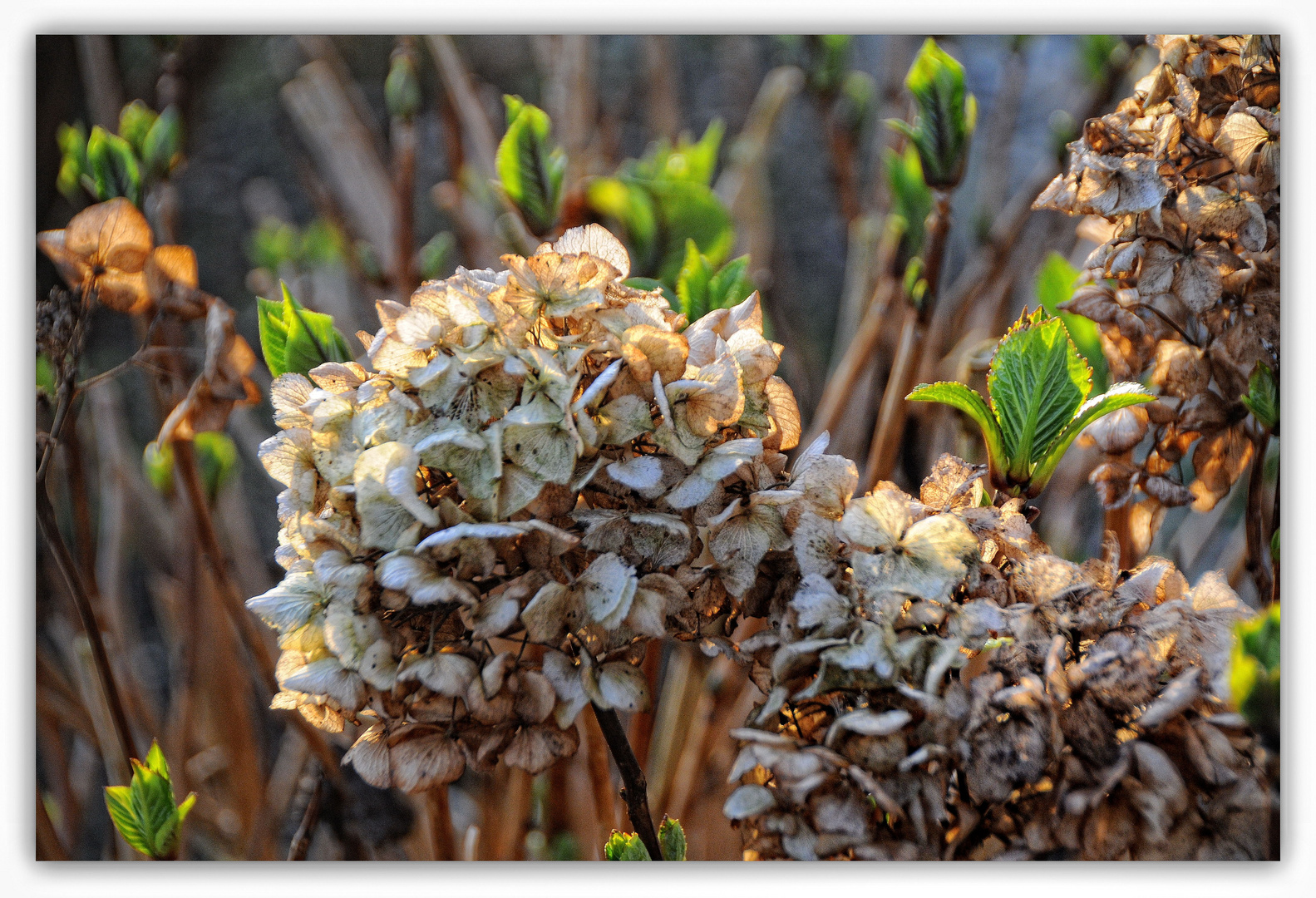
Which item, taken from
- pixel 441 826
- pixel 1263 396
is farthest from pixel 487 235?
pixel 1263 396

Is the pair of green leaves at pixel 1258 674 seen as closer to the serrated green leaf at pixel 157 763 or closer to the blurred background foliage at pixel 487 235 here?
the blurred background foliage at pixel 487 235

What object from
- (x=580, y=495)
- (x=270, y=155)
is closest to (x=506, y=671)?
(x=580, y=495)

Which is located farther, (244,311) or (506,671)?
(244,311)

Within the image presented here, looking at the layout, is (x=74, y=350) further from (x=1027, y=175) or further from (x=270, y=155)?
Result: (x=1027, y=175)

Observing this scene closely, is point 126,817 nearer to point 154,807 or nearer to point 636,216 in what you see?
point 154,807

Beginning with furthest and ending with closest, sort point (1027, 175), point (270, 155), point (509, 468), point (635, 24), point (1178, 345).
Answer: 1. point (270, 155)
2. point (1027, 175)
3. point (635, 24)
4. point (1178, 345)
5. point (509, 468)

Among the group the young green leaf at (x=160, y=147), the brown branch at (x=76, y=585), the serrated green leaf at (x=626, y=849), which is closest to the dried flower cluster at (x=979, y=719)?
the serrated green leaf at (x=626, y=849)
